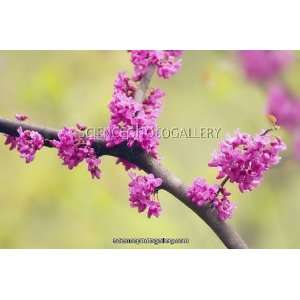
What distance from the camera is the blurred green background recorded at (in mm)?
2693

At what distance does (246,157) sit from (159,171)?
305 mm

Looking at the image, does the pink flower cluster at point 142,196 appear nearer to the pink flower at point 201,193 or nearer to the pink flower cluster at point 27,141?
the pink flower at point 201,193

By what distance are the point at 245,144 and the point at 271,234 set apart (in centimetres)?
66

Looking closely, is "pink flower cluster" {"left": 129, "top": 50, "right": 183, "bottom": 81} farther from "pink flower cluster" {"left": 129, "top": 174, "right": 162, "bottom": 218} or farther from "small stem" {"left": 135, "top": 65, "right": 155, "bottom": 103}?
"pink flower cluster" {"left": 129, "top": 174, "right": 162, "bottom": 218}

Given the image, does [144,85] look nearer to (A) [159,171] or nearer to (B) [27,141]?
(A) [159,171]

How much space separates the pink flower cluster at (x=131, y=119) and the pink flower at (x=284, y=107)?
58 centimetres

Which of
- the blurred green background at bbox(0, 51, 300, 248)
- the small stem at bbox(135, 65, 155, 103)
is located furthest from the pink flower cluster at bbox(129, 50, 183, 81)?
the blurred green background at bbox(0, 51, 300, 248)

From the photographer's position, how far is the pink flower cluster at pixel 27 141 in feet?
7.64

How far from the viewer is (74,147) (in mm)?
2385

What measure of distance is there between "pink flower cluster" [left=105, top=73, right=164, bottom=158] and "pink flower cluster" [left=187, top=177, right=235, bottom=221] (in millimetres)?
210

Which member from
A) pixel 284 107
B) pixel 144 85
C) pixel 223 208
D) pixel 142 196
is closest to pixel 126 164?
pixel 142 196
